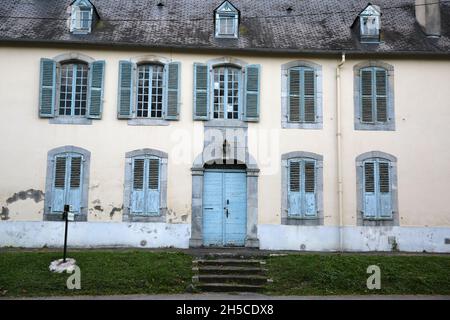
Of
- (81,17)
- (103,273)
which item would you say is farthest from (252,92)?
(103,273)

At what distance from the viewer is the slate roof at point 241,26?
14344 millimetres

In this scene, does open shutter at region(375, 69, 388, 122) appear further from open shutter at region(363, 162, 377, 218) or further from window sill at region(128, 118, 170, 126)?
window sill at region(128, 118, 170, 126)

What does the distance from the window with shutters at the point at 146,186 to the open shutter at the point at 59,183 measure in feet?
5.51

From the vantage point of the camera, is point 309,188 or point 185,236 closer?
point 185,236

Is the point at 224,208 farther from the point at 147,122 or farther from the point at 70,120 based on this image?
the point at 70,120

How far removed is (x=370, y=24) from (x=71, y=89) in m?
8.85

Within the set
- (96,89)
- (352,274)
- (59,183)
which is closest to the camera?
(352,274)

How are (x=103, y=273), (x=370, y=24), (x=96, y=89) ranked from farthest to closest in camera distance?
(x=370, y=24) < (x=96, y=89) < (x=103, y=273)

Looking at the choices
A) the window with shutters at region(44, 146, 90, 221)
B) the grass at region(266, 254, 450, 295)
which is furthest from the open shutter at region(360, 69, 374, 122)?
the window with shutters at region(44, 146, 90, 221)

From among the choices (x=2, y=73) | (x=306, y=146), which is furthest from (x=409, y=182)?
(x=2, y=73)

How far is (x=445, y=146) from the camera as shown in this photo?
46.8 feet

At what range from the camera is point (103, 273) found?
1086cm

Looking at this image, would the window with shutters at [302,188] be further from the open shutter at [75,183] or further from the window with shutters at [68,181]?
the open shutter at [75,183]

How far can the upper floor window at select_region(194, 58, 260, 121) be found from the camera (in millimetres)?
14148
